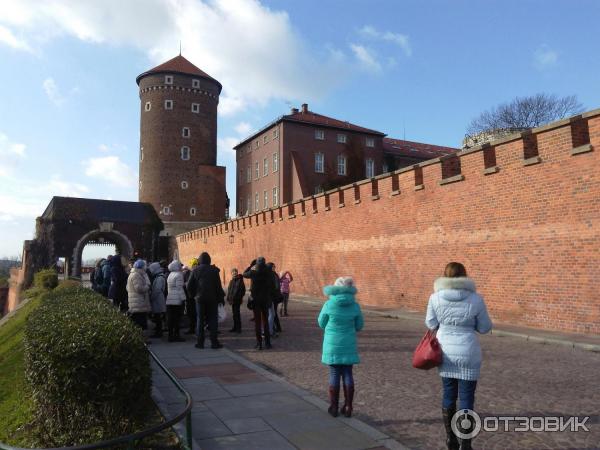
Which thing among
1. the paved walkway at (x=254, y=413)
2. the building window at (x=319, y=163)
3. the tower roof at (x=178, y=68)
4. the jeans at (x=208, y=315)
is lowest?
the paved walkway at (x=254, y=413)

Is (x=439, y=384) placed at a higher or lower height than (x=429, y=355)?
lower

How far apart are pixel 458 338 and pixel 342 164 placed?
44.6 metres

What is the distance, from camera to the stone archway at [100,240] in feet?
157

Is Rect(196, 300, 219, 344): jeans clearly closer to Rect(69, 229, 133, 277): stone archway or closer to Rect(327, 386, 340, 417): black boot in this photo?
Rect(327, 386, 340, 417): black boot

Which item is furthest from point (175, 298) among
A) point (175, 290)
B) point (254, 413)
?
point (254, 413)

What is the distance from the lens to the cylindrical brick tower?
181 ft

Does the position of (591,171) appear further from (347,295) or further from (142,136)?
(142,136)

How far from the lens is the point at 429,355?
13.5ft

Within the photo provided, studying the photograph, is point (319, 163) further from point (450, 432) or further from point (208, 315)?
point (450, 432)

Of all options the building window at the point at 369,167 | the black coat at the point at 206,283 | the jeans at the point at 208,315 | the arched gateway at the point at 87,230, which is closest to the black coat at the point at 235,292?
the black coat at the point at 206,283

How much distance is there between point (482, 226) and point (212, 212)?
4659 centimetres

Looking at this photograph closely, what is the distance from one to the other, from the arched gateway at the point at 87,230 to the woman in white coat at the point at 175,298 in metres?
38.5

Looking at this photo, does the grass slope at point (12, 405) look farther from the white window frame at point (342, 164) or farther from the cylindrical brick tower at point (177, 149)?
the cylindrical brick tower at point (177, 149)

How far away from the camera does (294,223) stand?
81.7 ft
